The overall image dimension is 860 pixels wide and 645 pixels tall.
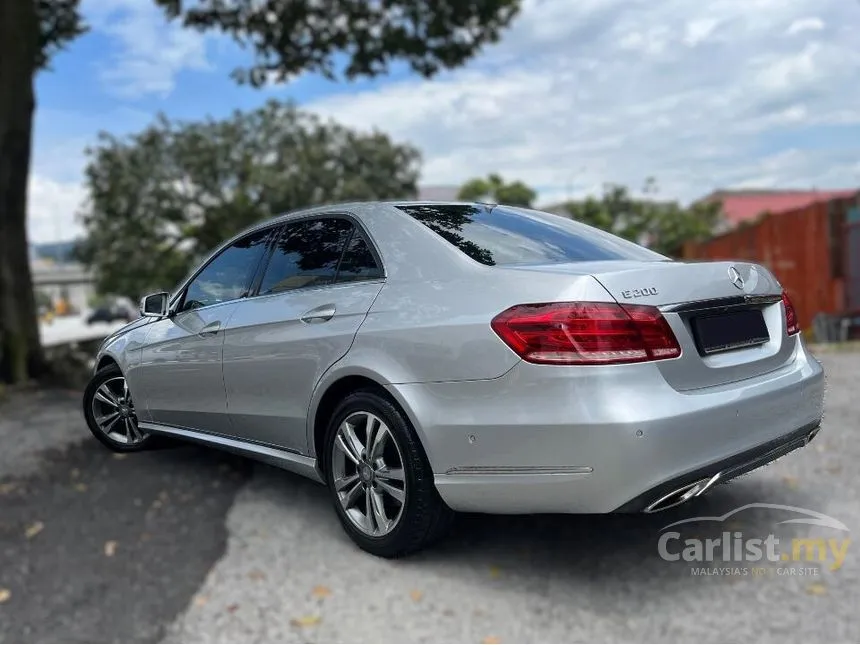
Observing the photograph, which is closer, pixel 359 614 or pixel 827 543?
A: pixel 359 614

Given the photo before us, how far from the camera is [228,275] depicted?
4359 millimetres

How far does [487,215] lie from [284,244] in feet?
3.68

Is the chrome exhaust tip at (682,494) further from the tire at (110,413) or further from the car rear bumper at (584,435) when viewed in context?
the tire at (110,413)

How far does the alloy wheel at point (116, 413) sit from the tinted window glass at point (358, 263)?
6.53 feet

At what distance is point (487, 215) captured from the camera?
3.89 m

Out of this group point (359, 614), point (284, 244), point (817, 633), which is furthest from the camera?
point (284, 244)

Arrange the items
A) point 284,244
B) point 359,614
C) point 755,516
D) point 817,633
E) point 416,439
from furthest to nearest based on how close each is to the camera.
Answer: point 284,244 → point 755,516 → point 416,439 → point 359,614 → point 817,633

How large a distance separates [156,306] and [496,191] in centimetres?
5553

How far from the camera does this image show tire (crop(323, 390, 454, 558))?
312 cm

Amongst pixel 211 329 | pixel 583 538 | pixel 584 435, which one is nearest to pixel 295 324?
pixel 211 329

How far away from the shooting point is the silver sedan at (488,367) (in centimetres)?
274

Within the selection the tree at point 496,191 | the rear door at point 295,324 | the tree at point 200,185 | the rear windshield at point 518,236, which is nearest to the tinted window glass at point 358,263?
the rear door at point 295,324

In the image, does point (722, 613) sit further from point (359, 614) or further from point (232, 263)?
point (232, 263)

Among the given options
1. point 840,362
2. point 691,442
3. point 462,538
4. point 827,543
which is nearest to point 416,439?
point 462,538
